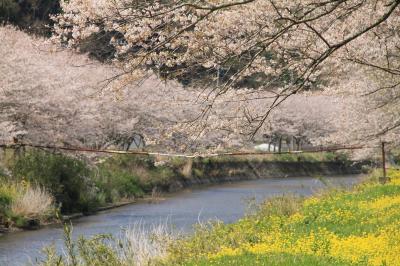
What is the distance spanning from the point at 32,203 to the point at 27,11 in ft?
120

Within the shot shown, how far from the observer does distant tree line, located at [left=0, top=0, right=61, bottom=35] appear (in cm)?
5491

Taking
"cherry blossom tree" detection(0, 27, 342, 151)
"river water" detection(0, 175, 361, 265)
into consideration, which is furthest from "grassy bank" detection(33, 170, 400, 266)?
"cherry blossom tree" detection(0, 27, 342, 151)

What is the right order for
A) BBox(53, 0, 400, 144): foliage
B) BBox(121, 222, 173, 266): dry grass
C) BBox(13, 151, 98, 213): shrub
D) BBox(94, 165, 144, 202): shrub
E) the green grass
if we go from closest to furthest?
BBox(53, 0, 400, 144): foliage
the green grass
BBox(121, 222, 173, 266): dry grass
BBox(13, 151, 98, 213): shrub
BBox(94, 165, 144, 202): shrub

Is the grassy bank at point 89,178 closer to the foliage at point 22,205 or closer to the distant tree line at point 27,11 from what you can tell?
the foliage at point 22,205

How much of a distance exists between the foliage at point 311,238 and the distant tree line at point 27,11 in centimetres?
4018

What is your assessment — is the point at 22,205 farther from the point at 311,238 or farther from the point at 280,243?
the point at 311,238

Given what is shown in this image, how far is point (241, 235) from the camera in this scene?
1474 cm

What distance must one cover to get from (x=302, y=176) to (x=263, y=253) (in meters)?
47.8

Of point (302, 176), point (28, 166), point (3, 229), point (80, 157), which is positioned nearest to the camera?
point (3, 229)

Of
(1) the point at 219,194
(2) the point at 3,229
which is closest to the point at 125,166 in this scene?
(1) the point at 219,194

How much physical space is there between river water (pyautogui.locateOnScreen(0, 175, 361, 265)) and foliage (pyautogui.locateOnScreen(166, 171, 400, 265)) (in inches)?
55.4

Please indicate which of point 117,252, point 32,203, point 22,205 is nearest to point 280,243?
point 117,252

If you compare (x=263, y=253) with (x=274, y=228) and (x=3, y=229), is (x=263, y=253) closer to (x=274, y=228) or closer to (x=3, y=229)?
(x=274, y=228)

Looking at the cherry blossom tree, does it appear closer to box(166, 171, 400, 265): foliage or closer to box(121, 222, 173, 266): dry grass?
box(166, 171, 400, 265): foliage
